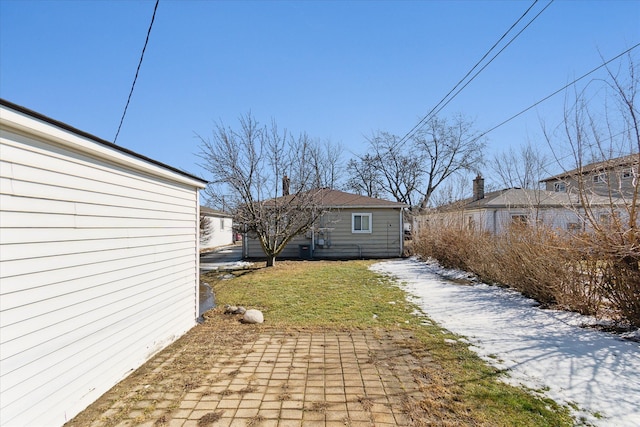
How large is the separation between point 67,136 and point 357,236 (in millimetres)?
13760

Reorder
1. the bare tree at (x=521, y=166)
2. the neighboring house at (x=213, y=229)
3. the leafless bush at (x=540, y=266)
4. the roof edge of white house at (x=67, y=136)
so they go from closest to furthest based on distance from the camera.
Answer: the roof edge of white house at (x=67, y=136) → the leafless bush at (x=540, y=266) → the bare tree at (x=521, y=166) → the neighboring house at (x=213, y=229)

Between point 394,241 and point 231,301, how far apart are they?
10405mm

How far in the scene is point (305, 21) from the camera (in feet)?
28.1

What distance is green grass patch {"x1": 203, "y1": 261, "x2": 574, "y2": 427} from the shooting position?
9.30 ft

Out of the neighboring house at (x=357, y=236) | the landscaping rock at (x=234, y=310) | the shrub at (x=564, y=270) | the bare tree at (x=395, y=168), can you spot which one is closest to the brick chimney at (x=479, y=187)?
the neighboring house at (x=357, y=236)

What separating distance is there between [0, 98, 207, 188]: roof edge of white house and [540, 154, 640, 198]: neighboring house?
21.6 ft

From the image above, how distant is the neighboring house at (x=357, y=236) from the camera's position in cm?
1565

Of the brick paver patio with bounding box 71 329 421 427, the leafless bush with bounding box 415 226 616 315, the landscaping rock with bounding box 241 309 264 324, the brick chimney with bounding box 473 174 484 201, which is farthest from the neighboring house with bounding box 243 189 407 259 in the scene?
the brick paver patio with bounding box 71 329 421 427

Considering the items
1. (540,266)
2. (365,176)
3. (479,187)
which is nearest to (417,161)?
(365,176)

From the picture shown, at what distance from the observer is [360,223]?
15.8 meters

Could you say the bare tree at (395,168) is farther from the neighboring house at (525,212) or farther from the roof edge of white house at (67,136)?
the roof edge of white house at (67,136)

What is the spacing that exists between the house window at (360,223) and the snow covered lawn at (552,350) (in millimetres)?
8433

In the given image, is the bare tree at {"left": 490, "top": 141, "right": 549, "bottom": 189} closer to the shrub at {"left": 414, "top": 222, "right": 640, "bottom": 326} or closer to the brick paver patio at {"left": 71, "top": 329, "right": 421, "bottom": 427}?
the shrub at {"left": 414, "top": 222, "right": 640, "bottom": 326}

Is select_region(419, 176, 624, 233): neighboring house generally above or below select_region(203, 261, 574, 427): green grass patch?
above
